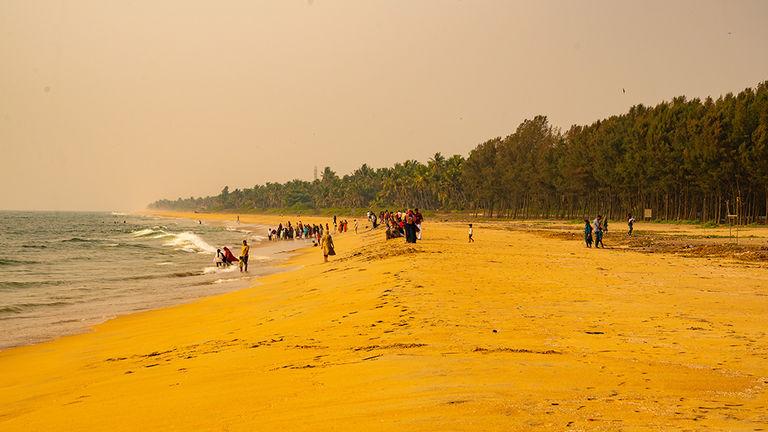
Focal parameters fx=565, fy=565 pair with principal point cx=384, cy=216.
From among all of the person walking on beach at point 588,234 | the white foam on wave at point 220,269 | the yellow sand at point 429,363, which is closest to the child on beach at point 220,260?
the white foam on wave at point 220,269

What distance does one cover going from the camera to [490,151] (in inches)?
4803

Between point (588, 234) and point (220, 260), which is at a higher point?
point (588, 234)

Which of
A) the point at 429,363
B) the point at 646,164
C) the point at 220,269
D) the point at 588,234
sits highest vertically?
the point at 646,164

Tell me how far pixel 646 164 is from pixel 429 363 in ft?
232

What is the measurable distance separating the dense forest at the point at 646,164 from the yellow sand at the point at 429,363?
27653 mm

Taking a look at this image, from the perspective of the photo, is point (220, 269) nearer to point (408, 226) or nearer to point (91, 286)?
point (91, 286)

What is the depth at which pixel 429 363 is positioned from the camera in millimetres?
6395

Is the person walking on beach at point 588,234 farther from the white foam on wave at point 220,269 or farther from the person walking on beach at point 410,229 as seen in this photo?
the white foam on wave at point 220,269

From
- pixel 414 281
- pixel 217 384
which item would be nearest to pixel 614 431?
pixel 217 384

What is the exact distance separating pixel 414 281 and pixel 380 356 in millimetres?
7113

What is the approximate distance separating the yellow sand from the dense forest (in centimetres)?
2765

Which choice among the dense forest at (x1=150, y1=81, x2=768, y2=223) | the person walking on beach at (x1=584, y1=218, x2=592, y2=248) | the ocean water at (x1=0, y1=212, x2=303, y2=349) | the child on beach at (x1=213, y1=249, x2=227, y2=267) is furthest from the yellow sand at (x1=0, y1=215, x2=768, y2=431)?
the dense forest at (x1=150, y1=81, x2=768, y2=223)

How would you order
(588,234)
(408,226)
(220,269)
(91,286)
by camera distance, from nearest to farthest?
1. (91,286)
2. (408,226)
3. (588,234)
4. (220,269)

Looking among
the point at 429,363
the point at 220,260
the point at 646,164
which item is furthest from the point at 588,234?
the point at 646,164
